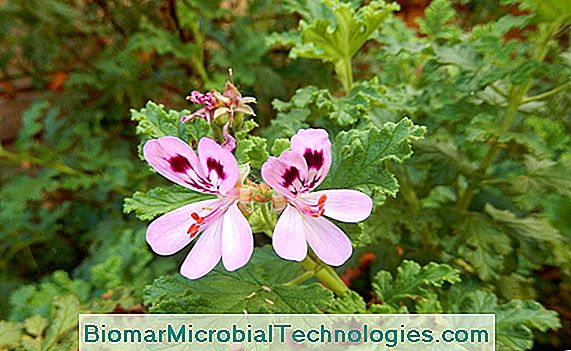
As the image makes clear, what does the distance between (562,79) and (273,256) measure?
72cm

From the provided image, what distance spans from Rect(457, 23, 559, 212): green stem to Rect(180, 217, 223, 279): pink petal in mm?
577

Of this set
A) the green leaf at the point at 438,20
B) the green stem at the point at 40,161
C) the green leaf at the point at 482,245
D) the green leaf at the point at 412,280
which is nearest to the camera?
the green leaf at the point at 412,280

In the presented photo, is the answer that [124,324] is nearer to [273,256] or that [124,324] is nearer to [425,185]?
[273,256]

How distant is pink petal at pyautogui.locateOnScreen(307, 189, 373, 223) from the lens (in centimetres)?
61

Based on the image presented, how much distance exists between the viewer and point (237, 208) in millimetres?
609

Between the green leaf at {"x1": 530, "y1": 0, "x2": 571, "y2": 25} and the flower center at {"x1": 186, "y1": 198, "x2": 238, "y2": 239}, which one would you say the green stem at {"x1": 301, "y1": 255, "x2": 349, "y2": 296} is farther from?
the green leaf at {"x1": 530, "y1": 0, "x2": 571, "y2": 25}

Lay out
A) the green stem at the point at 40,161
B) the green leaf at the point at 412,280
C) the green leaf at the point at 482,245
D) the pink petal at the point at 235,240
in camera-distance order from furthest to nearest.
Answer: the green stem at the point at 40,161
the green leaf at the point at 482,245
the green leaf at the point at 412,280
the pink petal at the point at 235,240

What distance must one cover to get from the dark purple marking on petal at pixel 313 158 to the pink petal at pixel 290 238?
0.05 meters

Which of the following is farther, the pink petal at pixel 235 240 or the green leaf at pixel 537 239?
the green leaf at pixel 537 239

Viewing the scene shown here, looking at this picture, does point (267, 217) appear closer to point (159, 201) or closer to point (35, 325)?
point (159, 201)

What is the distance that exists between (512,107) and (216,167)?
64 cm

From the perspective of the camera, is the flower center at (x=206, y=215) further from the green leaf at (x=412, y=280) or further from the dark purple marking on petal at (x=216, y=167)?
the green leaf at (x=412, y=280)

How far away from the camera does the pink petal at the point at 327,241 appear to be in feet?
1.97

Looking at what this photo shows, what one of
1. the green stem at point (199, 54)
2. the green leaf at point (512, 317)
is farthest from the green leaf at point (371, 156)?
the green stem at point (199, 54)
